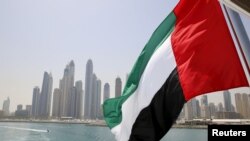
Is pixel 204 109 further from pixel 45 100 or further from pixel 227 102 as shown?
pixel 45 100

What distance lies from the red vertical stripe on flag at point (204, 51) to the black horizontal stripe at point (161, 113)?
0.13 m

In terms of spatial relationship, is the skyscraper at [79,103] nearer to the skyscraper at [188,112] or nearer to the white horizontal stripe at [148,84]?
the skyscraper at [188,112]

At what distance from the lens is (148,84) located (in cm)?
343

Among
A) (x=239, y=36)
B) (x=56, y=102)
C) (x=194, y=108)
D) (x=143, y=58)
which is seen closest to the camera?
(x=239, y=36)

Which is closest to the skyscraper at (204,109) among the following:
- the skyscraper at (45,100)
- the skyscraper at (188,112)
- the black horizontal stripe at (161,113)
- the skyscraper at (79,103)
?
the skyscraper at (188,112)

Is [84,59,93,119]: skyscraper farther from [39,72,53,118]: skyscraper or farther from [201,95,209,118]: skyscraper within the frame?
[201,95,209,118]: skyscraper

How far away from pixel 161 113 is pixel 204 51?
886 millimetres

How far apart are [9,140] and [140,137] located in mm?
50913

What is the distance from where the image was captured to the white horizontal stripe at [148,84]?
10.9 feet

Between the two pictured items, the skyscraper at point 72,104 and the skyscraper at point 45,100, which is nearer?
the skyscraper at point 72,104

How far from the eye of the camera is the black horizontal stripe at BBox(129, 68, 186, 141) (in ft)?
10.1

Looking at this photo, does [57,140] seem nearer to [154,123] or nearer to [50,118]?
[154,123]

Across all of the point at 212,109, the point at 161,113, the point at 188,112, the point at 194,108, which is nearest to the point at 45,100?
the point at 188,112

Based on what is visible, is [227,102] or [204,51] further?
[227,102]
